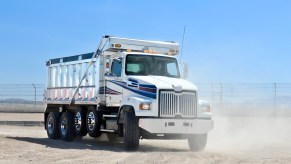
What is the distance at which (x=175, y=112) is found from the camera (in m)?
16.9

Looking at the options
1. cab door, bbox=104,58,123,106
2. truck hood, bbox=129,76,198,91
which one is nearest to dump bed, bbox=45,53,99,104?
cab door, bbox=104,58,123,106

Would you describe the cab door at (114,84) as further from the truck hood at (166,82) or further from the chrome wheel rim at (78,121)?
the chrome wheel rim at (78,121)

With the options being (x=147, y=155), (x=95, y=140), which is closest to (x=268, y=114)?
(x=95, y=140)

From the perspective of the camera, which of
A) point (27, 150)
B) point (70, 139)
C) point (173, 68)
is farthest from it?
point (70, 139)

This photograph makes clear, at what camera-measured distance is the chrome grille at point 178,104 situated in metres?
16.9

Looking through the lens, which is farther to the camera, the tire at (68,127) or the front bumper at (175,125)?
the tire at (68,127)

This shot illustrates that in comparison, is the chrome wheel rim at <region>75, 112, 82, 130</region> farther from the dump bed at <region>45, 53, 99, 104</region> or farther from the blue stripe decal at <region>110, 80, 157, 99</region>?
the blue stripe decal at <region>110, 80, 157, 99</region>

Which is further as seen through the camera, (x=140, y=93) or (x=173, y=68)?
(x=173, y=68)

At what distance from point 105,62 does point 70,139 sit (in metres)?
3.76

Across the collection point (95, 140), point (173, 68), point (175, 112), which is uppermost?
point (173, 68)

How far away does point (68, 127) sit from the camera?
69.7 feet

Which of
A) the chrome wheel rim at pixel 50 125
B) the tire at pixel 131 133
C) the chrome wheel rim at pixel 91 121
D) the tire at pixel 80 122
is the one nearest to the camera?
the tire at pixel 131 133

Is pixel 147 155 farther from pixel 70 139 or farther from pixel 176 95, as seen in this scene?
pixel 70 139

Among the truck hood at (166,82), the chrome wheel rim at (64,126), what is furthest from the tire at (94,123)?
the truck hood at (166,82)
